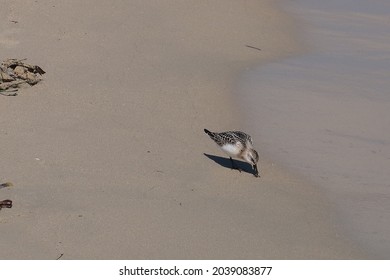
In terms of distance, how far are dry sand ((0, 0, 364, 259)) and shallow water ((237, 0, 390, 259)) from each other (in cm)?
29

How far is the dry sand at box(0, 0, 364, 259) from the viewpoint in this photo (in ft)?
21.4

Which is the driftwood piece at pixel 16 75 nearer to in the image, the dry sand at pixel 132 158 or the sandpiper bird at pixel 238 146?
the dry sand at pixel 132 158

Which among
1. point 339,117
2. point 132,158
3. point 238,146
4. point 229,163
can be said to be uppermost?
point 238,146

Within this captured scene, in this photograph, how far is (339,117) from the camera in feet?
33.1

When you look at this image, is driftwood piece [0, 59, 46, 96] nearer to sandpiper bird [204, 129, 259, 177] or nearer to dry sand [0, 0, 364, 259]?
dry sand [0, 0, 364, 259]

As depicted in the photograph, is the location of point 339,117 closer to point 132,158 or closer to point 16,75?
point 132,158

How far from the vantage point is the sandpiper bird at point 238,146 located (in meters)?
8.10

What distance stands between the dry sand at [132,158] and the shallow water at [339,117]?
0.29m

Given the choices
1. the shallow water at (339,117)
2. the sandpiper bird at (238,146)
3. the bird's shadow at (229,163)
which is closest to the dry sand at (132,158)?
the bird's shadow at (229,163)

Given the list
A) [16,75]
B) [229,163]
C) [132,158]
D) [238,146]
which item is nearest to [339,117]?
[229,163]

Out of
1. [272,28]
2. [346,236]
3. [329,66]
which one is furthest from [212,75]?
[346,236]

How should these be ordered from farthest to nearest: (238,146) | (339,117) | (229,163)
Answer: (339,117) → (229,163) → (238,146)

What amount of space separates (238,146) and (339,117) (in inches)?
93.1

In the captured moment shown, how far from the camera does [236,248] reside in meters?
6.51
